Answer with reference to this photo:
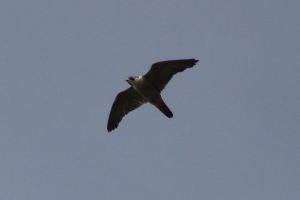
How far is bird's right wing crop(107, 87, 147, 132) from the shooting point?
2247 centimetres

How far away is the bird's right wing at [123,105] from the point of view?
22469 millimetres

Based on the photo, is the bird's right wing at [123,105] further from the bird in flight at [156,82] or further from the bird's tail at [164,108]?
the bird's tail at [164,108]

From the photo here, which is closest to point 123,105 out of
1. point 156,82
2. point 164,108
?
point 156,82

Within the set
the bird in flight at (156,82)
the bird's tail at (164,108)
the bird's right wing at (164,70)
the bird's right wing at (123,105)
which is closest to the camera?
the bird's right wing at (164,70)

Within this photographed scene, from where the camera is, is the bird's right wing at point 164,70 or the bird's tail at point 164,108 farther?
the bird's tail at point 164,108

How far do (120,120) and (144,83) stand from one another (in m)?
2.54

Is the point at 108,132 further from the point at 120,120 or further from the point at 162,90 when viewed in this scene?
the point at 162,90

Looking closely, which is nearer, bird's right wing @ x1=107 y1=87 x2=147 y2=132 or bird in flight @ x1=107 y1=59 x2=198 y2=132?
bird in flight @ x1=107 y1=59 x2=198 y2=132

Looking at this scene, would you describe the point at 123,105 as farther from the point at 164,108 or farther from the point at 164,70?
the point at 164,70

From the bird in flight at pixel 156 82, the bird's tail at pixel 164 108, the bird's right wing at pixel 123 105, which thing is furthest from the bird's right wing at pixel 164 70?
the bird's right wing at pixel 123 105

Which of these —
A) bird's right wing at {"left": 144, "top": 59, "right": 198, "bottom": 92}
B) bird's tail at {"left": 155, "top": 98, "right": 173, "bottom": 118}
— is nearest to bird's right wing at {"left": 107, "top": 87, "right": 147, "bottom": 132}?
bird's right wing at {"left": 144, "top": 59, "right": 198, "bottom": 92}

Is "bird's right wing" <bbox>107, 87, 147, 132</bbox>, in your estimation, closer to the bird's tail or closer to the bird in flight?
the bird in flight

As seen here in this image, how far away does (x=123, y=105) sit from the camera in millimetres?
22859

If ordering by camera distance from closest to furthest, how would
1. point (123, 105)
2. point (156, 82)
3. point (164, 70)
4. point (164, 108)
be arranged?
point (164, 70)
point (164, 108)
point (156, 82)
point (123, 105)
